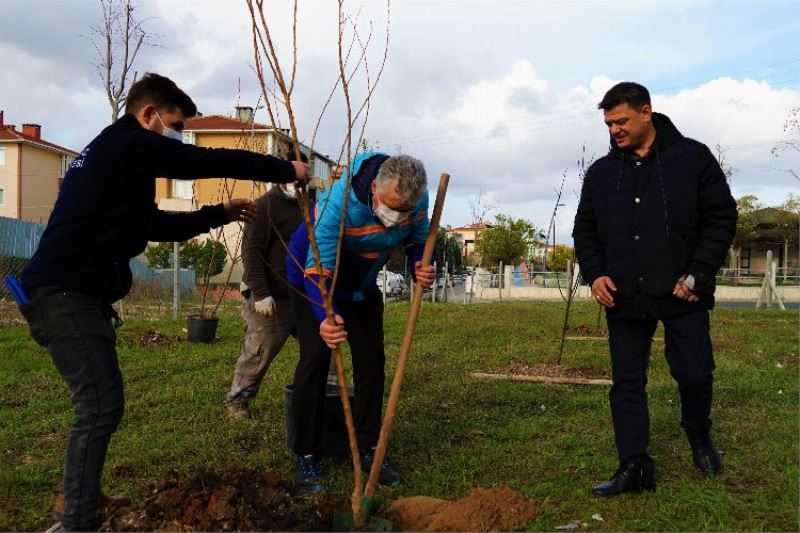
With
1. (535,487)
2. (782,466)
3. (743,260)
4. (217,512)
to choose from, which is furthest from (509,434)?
(743,260)

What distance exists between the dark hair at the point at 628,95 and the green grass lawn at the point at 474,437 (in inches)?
75.2

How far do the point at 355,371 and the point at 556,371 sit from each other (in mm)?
3854

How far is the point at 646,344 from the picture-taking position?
3.85m

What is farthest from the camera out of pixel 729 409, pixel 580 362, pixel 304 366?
pixel 580 362

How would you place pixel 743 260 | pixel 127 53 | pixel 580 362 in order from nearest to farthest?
1. pixel 580 362
2. pixel 127 53
3. pixel 743 260

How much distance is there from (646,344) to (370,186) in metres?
1.63

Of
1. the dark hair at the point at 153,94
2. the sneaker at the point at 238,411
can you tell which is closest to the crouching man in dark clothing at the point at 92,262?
the dark hair at the point at 153,94

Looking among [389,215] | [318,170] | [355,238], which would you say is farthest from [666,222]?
[318,170]

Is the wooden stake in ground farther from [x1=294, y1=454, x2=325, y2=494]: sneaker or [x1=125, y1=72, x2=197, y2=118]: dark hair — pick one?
[x1=125, y1=72, x2=197, y2=118]: dark hair

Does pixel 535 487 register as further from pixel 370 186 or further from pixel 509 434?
pixel 370 186

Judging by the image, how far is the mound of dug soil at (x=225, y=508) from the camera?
2.89 m

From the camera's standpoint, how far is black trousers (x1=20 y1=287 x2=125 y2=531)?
2.91 metres

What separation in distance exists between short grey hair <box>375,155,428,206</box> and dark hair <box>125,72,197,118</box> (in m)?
0.97

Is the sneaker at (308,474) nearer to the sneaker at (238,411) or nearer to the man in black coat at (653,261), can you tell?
the man in black coat at (653,261)
